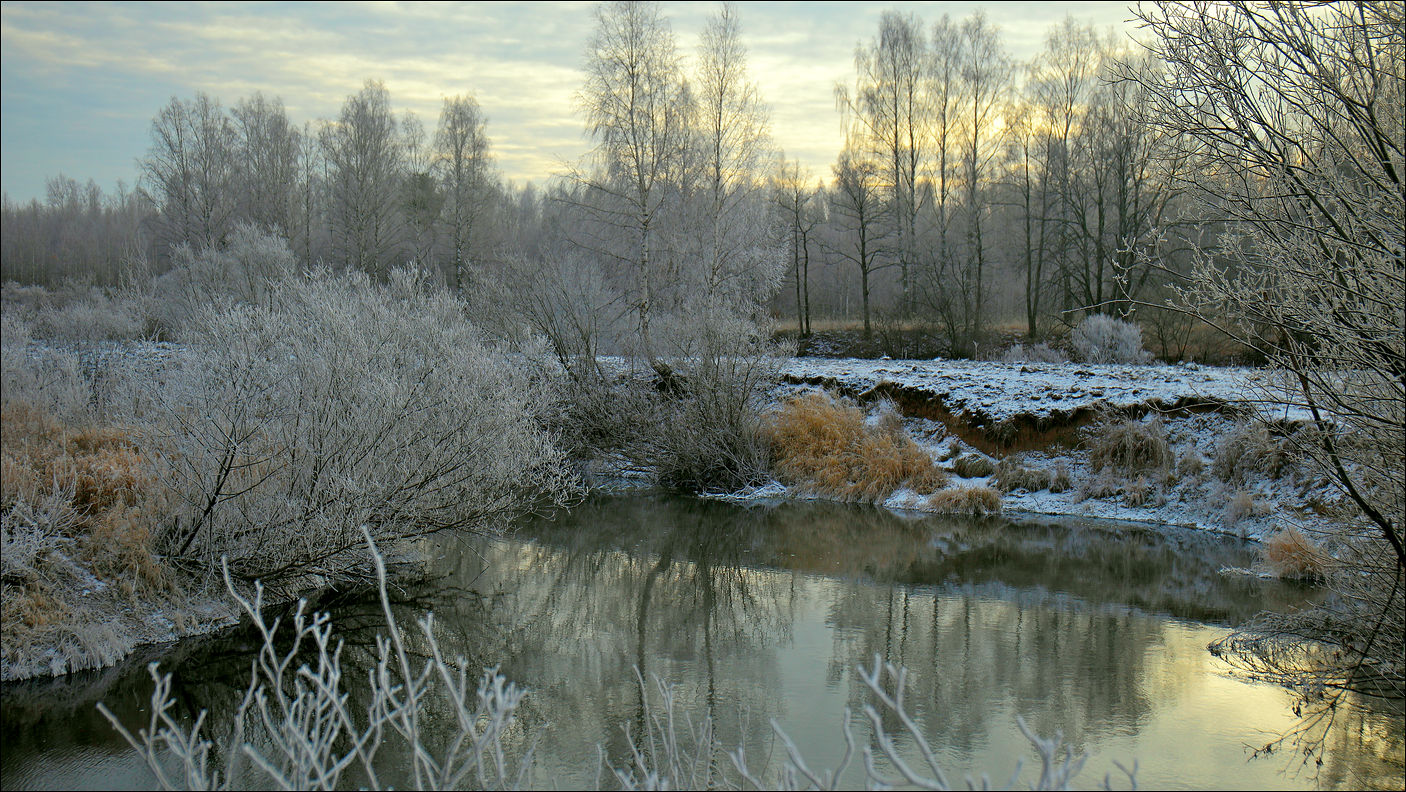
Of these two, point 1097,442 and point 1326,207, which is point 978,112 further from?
point 1326,207

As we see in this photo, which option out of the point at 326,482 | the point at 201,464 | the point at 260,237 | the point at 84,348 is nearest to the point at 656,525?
the point at 326,482

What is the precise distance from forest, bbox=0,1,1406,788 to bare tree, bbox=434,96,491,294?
0.49 m

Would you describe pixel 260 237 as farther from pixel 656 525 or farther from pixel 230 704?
pixel 230 704

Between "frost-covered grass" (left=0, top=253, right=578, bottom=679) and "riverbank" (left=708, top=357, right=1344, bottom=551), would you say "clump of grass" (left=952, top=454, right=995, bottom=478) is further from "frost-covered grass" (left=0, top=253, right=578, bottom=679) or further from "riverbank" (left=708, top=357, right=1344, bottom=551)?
"frost-covered grass" (left=0, top=253, right=578, bottom=679)

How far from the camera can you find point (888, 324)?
2902 cm

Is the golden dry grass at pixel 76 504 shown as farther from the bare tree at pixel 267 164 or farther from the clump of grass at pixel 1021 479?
the bare tree at pixel 267 164

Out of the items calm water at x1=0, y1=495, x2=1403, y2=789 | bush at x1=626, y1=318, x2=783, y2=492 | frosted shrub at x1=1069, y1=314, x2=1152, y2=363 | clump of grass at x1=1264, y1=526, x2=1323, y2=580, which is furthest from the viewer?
frosted shrub at x1=1069, y1=314, x2=1152, y2=363

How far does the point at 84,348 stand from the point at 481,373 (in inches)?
315

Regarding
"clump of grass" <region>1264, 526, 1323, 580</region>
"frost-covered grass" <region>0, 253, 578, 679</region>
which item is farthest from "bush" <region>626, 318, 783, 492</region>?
"clump of grass" <region>1264, 526, 1323, 580</region>

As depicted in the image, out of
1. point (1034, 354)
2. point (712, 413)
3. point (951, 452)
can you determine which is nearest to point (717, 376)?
point (712, 413)

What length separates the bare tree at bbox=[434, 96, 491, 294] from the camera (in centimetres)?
3966

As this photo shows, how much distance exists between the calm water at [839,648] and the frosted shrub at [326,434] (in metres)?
1.04

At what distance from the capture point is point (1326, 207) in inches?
247

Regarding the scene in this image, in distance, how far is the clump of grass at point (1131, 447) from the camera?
53.2 ft
